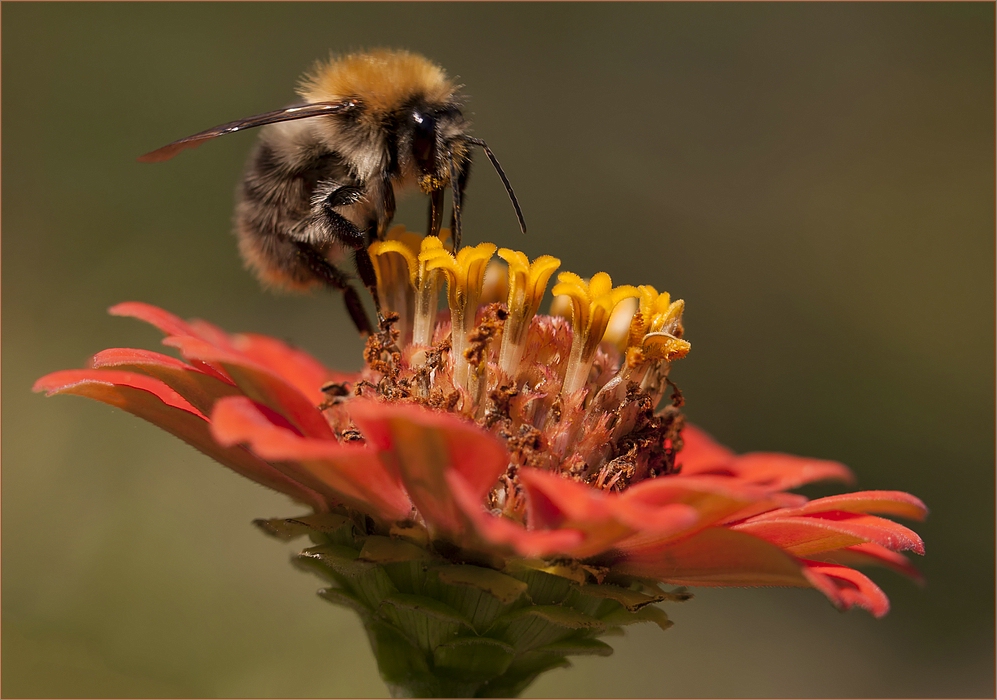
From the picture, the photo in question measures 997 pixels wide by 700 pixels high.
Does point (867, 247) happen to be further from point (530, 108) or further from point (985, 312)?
point (530, 108)

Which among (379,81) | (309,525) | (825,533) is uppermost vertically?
(379,81)

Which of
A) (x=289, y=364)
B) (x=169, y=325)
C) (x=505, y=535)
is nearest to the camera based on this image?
(x=505, y=535)

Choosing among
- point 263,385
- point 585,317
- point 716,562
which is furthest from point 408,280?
point 716,562

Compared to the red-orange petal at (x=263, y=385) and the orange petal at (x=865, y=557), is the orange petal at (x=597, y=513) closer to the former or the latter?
the red-orange petal at (x=263, y=385)

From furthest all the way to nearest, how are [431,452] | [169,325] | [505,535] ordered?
[169,325], [431,452], [505,535]

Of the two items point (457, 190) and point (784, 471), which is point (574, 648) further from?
point (457, 190)

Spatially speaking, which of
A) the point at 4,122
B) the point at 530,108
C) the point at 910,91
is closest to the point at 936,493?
the point at 910,91
